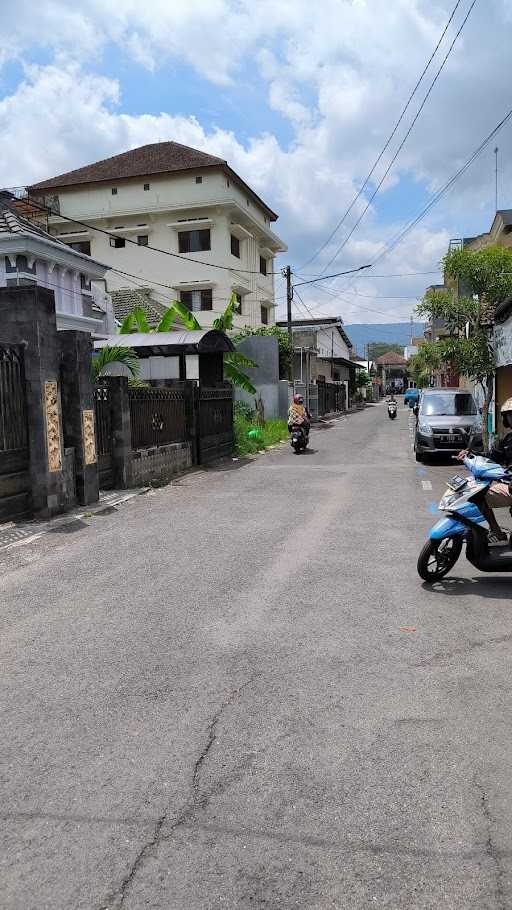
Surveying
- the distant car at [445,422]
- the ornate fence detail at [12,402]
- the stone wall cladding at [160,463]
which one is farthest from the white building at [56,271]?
Answer: the ornate fence detail at [12,402]

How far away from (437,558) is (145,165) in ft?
136

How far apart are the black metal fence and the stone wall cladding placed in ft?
0.63

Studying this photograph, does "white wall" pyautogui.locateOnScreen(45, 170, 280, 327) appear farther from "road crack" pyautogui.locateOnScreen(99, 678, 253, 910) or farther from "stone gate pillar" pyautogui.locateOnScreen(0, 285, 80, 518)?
"road crack" pyautogui.locateOnScreen(99, 678, 253, 910)

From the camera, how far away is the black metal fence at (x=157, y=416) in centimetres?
1330

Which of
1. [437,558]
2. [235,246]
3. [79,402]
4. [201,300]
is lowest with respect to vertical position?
[437,558]

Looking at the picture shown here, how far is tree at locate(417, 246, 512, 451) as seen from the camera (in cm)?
1727

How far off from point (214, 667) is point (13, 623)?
1949 mm

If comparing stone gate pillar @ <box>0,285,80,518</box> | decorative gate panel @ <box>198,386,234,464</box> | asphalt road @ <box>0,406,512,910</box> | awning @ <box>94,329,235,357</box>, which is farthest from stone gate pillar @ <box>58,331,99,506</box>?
decorative gate panel @ <box>198,386,234,464</box>

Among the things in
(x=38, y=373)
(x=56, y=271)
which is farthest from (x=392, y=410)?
(x=38, y=373)

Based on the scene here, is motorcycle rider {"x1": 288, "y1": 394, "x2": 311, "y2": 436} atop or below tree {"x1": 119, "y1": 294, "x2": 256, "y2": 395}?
below

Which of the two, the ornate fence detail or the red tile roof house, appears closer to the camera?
the ornate fence detail

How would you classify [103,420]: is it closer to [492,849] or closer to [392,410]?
[492,849]

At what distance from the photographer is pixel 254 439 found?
2211 cm

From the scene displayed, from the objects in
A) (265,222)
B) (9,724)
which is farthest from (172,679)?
Answer: (265,222)
